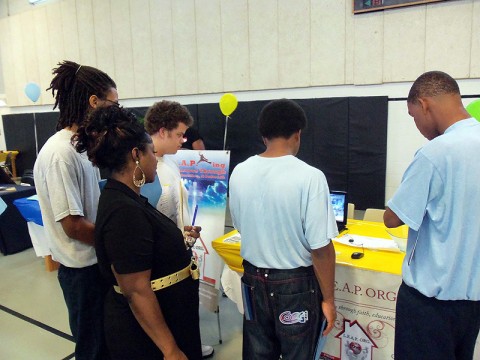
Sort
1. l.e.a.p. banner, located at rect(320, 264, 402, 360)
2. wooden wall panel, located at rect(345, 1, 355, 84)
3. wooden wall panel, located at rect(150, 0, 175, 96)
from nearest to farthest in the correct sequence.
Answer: l.e.a.p. banner, located at rect(320, 264, 402, 360) < wooden wall panel, located at rect(345, 1, 355, 84) < wooden wall panel, located at rect(150, 0, 175, 96)

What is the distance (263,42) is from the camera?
4941 millimetres

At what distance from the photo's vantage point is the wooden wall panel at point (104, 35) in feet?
20.6

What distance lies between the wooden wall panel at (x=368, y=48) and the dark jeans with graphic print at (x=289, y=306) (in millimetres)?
3523

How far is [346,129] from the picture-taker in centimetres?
449

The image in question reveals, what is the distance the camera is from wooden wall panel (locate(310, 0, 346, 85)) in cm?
440

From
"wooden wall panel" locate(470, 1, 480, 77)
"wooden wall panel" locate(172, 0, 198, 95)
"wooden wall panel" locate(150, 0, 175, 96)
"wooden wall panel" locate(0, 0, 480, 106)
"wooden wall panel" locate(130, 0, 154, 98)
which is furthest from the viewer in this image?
"wooden wall panel" locate(130, 0, 154, 98)

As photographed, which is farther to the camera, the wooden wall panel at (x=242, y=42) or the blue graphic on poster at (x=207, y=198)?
the wooden wall panel at (x=242, y=42)

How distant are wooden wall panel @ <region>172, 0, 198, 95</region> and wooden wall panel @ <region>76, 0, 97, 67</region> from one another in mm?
1838

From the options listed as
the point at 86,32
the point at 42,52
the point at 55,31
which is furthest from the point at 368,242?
the point at 42,52

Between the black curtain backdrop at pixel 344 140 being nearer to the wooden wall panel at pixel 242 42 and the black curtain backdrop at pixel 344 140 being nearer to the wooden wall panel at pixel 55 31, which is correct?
the wooden wall panel at pixel 242 42

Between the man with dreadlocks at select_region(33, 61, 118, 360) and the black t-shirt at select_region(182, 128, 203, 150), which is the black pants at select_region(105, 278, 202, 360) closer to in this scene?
the man with dreadlocks at select_region(33, 61, 118, 360)

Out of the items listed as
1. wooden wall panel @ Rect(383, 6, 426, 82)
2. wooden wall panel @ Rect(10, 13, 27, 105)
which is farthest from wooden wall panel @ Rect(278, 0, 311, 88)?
wooden wall panel @ Rect(10, 13, 27, 105)

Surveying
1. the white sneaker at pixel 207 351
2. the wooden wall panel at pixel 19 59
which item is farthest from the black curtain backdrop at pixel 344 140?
the wooden wall panel at pixel 19 59

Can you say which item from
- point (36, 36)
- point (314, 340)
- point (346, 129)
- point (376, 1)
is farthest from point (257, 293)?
point (36, 36)
